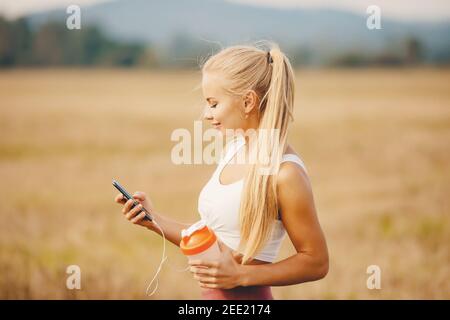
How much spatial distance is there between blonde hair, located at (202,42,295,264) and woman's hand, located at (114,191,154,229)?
1.40ft

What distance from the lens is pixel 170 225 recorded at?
107 inches

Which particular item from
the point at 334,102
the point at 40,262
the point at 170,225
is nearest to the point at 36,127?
the point at 334,102

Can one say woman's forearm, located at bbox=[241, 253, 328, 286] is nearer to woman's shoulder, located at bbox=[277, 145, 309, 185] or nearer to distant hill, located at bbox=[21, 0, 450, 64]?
woman's shoulder, located at bbox=[277, 145, 309, 185]

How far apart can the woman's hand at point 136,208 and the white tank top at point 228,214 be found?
0.83ft

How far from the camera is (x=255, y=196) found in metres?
2.27

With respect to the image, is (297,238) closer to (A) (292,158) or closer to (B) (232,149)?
(A) (292,158)

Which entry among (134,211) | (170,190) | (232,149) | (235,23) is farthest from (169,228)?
(235,23)

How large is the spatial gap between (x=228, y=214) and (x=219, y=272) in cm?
23

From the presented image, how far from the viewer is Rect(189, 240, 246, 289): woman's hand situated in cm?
222

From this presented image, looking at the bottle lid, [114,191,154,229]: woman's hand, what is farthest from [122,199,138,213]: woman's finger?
the bottle lid

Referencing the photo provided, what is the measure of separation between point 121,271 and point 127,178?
7654 mm

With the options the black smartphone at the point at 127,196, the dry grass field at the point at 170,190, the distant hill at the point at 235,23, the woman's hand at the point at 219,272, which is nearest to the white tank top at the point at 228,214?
the woman's hand at the point at 219,272

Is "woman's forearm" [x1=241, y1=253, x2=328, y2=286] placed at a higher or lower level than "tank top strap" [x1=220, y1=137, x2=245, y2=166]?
lower
